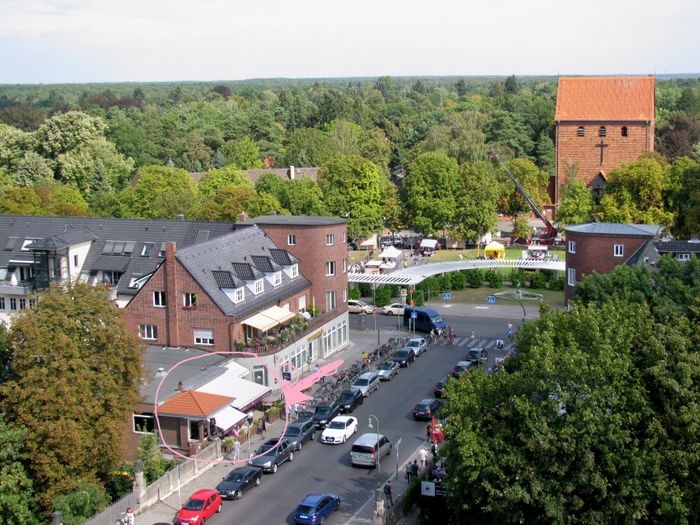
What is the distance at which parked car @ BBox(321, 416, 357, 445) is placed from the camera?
126ft

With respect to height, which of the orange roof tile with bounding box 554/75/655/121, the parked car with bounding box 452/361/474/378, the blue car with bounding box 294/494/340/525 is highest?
the orange roof tile with bounding box 554/75/655/121

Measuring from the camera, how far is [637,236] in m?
50.2

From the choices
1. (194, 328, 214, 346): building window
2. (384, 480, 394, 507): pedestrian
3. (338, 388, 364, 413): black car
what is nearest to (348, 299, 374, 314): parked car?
(338, 388, 364, 413): black car

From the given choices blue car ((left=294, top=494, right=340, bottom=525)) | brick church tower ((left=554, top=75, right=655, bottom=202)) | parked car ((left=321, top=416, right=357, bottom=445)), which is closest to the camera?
blue car ((left=294, top=494, right=340, bottom=525))

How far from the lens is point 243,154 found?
403ft

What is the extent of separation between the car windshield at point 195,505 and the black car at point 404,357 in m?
20.3

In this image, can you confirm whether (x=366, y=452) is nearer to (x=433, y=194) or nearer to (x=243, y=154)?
(x=433, y=194)

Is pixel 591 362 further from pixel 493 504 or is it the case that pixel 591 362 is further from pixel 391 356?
pixel 391 356

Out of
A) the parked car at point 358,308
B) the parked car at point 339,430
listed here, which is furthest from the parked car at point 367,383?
the parked car at point 358,308

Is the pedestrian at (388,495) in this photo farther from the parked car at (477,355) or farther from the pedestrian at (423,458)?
the parked car at (477,355)

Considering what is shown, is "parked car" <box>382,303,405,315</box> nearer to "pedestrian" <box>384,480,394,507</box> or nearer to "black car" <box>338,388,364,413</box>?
"black car" <box>338,388,364,413</box>

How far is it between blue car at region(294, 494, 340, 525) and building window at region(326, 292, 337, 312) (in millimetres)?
22514

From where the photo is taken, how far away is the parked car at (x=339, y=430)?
38531 mm

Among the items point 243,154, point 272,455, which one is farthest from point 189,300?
point 243,154
